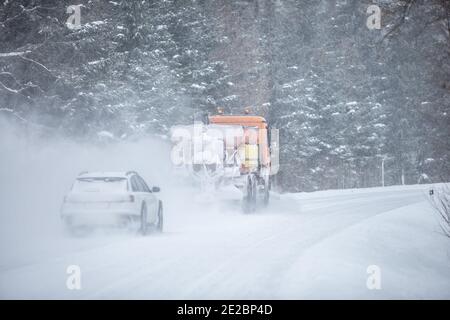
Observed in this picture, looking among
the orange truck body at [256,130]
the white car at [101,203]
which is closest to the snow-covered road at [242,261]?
the white car at [101,203]

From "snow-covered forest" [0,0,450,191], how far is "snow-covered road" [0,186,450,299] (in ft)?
31.4

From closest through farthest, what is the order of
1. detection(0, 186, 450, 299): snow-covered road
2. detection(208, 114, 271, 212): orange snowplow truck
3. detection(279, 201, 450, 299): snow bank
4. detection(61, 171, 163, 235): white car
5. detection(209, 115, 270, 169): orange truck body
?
detection(0, 186, 450, 299): snow-covered road
detection(279, 201, 450, 299): snow bank
detection(61, 171, 163, 235): white car
detection(208, 114, 271, 212): orange snowplow truck
detection(209, 115, 270, 169): orange truck body

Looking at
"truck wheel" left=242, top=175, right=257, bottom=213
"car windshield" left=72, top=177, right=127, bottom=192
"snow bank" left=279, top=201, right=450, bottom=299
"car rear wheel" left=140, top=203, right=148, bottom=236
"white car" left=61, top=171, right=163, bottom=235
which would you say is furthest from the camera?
"truck wheel" left=242, top=175, right=257, bottom=213

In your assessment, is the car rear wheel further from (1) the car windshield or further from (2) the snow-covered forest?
(2) the snow-covered forest

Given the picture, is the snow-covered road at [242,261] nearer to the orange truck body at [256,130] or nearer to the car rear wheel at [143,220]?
the car rear wheel at [143,220]

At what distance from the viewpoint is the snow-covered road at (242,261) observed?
963cm

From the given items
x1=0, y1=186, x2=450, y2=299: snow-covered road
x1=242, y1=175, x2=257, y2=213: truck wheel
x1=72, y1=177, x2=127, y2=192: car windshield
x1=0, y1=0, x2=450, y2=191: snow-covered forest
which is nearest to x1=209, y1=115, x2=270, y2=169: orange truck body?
x1=242, y1=175, x2=257, y2=213: truck wheel

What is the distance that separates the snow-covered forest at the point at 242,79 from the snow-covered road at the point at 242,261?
9.56 m

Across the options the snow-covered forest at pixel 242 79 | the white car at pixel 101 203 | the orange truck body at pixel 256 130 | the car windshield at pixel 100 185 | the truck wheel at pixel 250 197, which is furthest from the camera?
the snow-covered forest at pixel 242 79

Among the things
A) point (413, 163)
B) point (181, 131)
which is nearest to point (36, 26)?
point (181, 131)

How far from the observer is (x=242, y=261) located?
12312 millimetres

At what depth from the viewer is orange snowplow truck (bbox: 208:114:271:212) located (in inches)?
934

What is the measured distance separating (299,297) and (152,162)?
25937mm

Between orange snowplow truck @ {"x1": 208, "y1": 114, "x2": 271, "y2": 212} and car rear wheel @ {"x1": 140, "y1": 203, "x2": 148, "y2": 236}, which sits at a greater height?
orange snowplow truck @ {"x1": 208, "y1": 114, "x2": 271, "y2": 212}
